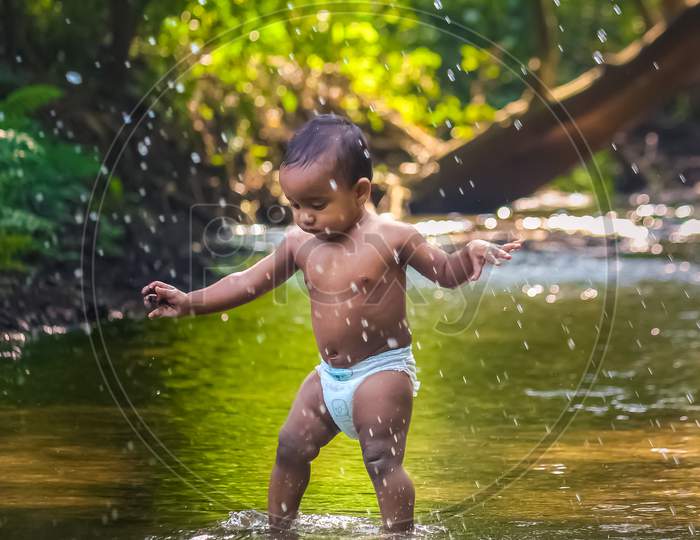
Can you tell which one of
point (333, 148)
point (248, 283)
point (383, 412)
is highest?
point (333, 148)

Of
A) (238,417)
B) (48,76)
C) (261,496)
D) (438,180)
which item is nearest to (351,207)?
(261,496)

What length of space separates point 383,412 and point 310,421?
25 cm

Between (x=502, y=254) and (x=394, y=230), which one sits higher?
(x=394, y=230)

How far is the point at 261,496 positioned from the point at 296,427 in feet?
1.46

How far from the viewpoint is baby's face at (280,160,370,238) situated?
422cm

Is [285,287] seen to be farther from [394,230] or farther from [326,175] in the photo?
[326,175]

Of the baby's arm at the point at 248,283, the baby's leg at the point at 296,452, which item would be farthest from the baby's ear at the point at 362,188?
the baby's leg at the point at 296,452

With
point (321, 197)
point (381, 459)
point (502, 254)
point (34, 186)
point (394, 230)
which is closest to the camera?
point (502, 254)

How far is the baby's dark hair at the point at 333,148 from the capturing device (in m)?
4.23

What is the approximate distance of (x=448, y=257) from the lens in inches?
168

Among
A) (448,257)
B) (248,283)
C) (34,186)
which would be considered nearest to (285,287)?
(34,186)

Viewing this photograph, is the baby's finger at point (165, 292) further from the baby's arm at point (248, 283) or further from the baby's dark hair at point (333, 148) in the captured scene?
the baby's dark hair at point (333, 148)

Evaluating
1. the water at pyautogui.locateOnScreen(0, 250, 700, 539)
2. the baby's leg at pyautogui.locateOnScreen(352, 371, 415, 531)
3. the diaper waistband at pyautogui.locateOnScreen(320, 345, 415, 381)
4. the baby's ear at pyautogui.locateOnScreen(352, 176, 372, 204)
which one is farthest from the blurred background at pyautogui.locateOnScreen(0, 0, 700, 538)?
the baby's ear at pyautogui.locateOnScreen(352, 176, 372, 204)

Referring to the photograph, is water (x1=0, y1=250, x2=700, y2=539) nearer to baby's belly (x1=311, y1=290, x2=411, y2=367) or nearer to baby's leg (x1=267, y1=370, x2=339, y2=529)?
baby's leg (x1=267, y1=370, x2=339, y2=529)
